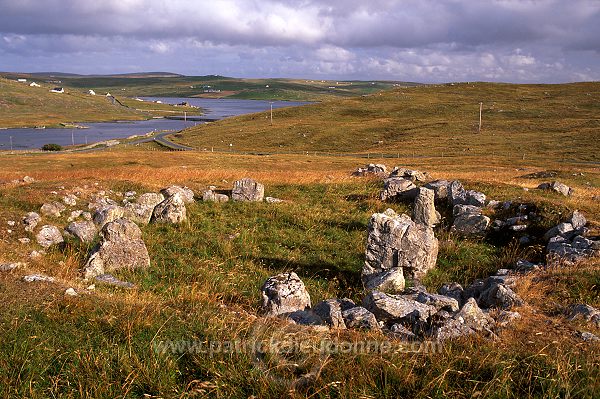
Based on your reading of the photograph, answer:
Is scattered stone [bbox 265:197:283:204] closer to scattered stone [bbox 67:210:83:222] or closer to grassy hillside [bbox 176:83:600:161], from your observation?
scattered stone [bbox 67:210:83:222]

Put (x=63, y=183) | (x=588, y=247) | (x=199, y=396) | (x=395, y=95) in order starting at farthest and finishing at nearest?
(x=395, y=95), (x=63, y=183), (x=588, y=247), (x=199, y=396)

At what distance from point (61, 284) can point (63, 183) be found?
17.8m

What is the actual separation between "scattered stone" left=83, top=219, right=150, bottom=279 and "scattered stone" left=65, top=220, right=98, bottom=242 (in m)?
3.07

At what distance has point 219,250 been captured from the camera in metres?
16.5

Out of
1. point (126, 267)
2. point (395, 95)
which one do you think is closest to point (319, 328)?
point (126, 267)

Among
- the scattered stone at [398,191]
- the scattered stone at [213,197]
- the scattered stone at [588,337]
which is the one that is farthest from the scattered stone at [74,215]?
the scattered stone at [588,337]

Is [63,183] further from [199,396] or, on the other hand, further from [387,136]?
[387,136]

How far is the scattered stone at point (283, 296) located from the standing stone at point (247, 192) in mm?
14329

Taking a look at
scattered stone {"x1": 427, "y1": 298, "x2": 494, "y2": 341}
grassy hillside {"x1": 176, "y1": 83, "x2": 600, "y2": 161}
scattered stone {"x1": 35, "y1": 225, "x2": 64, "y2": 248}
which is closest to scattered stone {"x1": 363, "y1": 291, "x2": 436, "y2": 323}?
scattered stone {"x1": 427, "y1": 298, "x2": 494, "y2": 341}

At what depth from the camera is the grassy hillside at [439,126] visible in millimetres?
95750

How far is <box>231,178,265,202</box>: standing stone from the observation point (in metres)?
25.4

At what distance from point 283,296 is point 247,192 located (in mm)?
15229

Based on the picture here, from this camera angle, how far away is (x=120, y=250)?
14.5 meters

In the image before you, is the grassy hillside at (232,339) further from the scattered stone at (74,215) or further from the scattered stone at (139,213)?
the scattered stone at (74,215)
